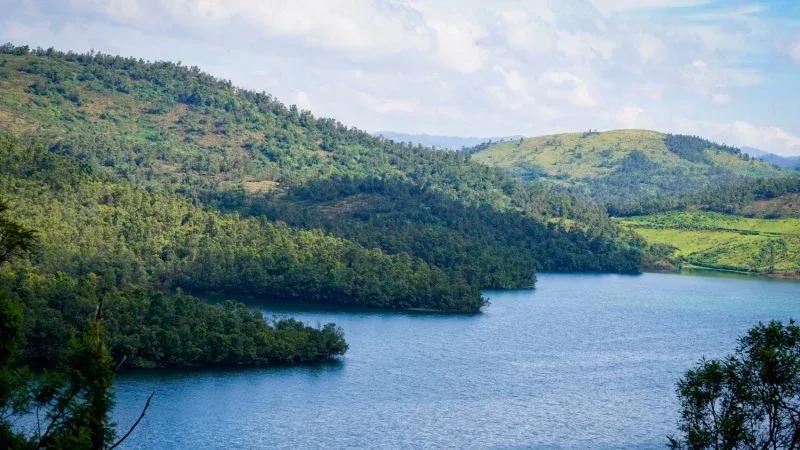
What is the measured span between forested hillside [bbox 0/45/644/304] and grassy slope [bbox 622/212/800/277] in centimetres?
984

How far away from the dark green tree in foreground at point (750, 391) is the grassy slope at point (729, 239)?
107 meters

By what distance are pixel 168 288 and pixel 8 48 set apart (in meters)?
85.2

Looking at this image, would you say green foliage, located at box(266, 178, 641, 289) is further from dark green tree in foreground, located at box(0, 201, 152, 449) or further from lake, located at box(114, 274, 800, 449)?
dark green tree in foreground, located at box(0, 201, 152, 449)

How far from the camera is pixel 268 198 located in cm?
13275

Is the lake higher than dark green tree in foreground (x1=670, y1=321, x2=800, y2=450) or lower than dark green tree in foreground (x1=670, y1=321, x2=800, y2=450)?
lower

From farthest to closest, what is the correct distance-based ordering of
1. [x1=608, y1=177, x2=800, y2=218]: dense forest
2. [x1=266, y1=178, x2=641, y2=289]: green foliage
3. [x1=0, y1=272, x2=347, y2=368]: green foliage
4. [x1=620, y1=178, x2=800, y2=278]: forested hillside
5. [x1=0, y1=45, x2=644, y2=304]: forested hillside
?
[x1=608, y1=177, x2=800, y2=218]: dense forest
[x1=620, y1=178, x2=800, y2=278]: forested hillside
[x1=266, y1=178, x2=641, y2=289]: green foliage
[x1=0, y1=45, x2=644, y2=304]: forested hillside
[x1=0, y1=272, x2=347, y2=368]: green foliage

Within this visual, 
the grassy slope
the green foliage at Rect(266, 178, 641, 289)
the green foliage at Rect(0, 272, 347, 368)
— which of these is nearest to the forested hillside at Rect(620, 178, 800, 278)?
the grassy slope

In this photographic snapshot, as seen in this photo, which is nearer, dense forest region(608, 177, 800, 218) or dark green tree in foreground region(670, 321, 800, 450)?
dark green tree in foreground region(670, 321, 800, 450)

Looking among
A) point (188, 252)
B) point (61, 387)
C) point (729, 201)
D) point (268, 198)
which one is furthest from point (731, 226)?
point (61, 387)

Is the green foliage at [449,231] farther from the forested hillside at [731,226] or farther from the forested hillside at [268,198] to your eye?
the forested hillside at [731,226]

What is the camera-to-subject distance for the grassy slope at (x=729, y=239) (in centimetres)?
13788

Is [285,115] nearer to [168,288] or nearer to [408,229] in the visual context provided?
[408,229]

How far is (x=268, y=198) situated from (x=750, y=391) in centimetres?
10376

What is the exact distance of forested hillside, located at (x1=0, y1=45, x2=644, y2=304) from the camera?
97.9 metres
